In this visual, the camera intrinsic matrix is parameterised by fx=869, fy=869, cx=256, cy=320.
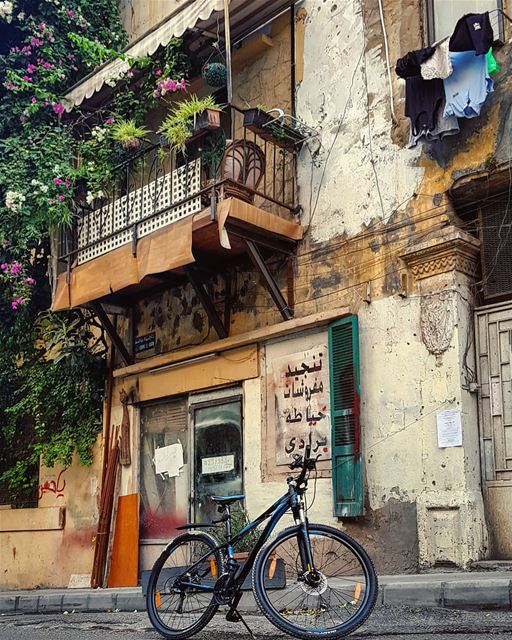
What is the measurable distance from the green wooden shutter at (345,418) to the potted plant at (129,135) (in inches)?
176

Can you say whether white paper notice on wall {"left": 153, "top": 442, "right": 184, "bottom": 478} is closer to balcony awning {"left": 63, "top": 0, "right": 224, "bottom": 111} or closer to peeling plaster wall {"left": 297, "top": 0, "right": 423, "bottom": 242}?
peeling plaster wall {"left": 297, "top": 0, "right": 423, "bottom": 242}

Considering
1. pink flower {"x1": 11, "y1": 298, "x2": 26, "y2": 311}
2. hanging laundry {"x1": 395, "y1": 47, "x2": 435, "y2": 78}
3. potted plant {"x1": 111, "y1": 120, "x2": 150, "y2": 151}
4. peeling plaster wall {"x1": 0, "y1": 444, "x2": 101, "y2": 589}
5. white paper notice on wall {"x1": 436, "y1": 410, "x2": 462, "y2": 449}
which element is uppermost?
potted plant {"x1": 111, "y1": 120, "x2": 150, "y2": 151}

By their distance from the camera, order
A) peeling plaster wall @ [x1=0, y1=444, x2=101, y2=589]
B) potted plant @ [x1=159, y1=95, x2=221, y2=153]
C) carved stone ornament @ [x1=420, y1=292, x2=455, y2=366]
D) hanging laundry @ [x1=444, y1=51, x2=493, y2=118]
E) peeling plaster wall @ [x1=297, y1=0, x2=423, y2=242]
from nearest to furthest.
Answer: hanging laundry @ [x1=444, y1=51, x2=493, y2=118]
carved stone ornament @ [x1=420, y1=292, x2=455, y2=366]
peeling plaster wall @ [x1=297, y1=0, x2=423, y2=242]
potted plant @ [x1=159, y1=95, x2=221, y2=153]
peeling plaster wall @ [x1=0, y1=444, x2=101, y2=589]

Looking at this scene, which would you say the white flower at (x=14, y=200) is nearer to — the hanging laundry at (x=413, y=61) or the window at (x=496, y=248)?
the hanging laundry at (x=413, y=61)

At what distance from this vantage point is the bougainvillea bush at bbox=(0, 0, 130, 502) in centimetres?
1280

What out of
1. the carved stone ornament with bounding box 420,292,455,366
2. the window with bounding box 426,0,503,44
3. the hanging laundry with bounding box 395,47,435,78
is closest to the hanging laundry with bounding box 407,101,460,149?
the hanging laundry with bounding box 395,47,435,78

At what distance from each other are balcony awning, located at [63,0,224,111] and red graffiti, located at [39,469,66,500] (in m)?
5.87

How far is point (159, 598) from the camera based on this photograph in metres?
6.20

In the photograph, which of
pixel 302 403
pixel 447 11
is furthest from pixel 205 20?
pixel 302 403

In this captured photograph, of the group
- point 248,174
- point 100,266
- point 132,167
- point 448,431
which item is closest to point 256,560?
point 448,431

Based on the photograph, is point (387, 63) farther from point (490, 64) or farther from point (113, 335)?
point (113, 335)

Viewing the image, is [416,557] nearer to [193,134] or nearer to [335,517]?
[335,517]

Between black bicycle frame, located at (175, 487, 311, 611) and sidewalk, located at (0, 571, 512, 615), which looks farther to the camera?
sidewalk, located at (0, 571, 512, 615)

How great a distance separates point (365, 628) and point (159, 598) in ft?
4.81
